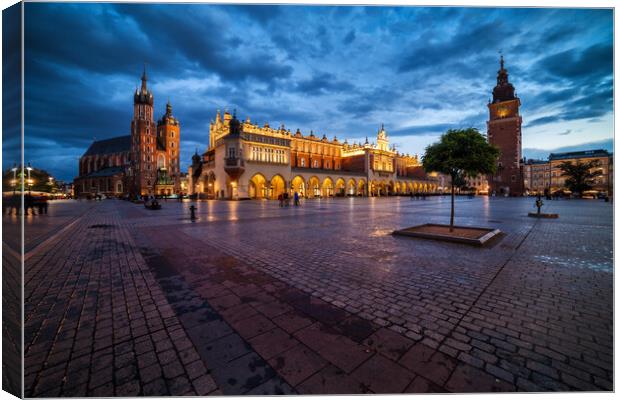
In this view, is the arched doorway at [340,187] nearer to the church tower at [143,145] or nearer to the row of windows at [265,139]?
the row of windows at [265,139]

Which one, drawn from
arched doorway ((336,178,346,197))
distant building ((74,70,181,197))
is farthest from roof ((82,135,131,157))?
arched doorway ((336,178,346,197))

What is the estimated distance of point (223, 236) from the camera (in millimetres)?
9055

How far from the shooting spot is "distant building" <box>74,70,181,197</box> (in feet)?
250

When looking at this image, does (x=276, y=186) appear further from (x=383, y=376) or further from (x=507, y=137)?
(x=507, y=137)

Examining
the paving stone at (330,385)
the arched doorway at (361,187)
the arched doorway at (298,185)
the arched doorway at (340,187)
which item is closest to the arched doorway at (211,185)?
the arched doorway at (298,185)

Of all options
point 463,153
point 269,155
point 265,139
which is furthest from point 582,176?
point 265,139

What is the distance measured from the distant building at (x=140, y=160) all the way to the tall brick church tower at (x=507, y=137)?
81954mm

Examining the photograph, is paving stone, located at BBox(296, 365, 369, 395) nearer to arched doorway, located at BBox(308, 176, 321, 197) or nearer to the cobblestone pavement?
the cobblestone pavement

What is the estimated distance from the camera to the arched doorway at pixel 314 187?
55344 mm

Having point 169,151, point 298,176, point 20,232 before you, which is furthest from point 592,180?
point 169,151

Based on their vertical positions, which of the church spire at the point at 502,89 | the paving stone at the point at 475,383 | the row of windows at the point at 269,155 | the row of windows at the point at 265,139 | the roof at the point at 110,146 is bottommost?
the paving stone at the point at 475,383

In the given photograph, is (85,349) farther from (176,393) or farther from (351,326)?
(351,326)

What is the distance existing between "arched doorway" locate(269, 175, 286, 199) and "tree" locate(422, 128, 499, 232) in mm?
40360

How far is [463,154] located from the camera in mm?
9414
